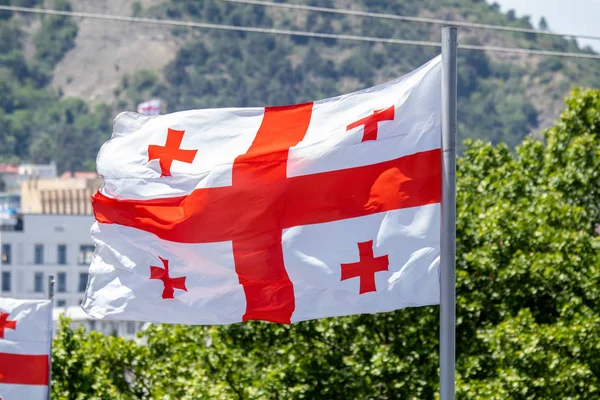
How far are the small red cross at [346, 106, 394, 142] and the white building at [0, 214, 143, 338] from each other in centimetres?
12154

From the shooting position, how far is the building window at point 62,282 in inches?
5472

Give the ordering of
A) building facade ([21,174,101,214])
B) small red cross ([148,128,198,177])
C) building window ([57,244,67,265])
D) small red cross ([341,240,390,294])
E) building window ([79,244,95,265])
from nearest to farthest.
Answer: small red cross ([341,240,390,294]), small red cross ([148,128,198,177]), building window ([57,244,67,265]), building window ([79,244,95,265]), building facade ([21,174,101,214])

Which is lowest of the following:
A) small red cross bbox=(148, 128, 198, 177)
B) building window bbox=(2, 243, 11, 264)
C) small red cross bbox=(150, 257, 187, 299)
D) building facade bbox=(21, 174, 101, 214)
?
small red cross bbox=(150, 257, 187, 299)

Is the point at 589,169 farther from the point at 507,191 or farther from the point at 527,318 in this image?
the point at 527,318

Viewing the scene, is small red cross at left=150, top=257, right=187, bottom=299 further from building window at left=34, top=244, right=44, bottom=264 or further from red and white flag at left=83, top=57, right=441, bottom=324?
building window at left=34, top=244, right=44, bottom=264

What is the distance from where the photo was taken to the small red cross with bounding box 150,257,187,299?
10.6m

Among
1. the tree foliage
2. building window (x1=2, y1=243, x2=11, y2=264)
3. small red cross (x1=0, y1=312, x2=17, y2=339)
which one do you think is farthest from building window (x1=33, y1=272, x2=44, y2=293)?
small red cross (x1=0, y1=312, x2=17, y2=339)

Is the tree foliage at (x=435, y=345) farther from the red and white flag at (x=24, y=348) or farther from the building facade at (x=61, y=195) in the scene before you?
the building facade at (x=61, y=195)

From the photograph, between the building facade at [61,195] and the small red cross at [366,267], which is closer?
the small red cross at [366,267]

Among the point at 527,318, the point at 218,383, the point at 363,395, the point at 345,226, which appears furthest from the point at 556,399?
the point at 345,226

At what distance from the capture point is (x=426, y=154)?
33.1ft

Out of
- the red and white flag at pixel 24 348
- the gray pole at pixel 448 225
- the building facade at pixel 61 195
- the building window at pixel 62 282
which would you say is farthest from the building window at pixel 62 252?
the gray pole at pixel 448 225

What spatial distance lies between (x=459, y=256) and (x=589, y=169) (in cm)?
596

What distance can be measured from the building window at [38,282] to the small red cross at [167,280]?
130401 millimetres
